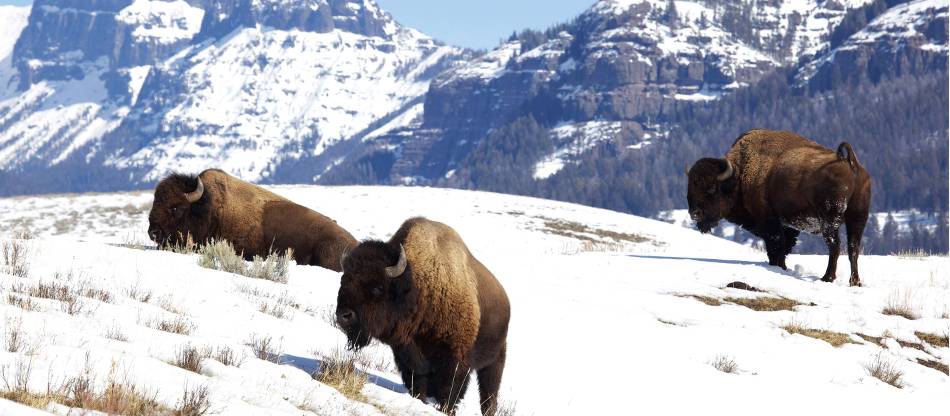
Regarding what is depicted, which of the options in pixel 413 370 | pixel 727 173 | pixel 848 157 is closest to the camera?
pixel 413 370

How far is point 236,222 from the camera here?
1355cm

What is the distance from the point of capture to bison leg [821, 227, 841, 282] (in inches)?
554

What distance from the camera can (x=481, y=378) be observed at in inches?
A: 302

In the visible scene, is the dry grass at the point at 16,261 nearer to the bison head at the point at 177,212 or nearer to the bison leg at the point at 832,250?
the bison head at the point at 177,212

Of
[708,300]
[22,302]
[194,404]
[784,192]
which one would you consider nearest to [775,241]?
[784,192]

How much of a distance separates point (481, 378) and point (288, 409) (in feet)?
8.53

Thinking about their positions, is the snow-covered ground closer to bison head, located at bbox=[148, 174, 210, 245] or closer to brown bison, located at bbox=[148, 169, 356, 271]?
brown bison, located at bbox=[148, 169, 356, 271]

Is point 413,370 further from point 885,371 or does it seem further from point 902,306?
point 902,306

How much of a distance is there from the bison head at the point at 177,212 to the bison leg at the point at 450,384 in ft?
24.7

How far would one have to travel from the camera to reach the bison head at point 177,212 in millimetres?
13484

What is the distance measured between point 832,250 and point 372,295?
31.8 ft

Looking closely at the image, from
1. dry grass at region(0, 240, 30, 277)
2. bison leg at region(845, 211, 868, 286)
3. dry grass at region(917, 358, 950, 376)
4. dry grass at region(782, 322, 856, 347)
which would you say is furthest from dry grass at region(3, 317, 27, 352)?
bison leg at region(845, 211, 868, 286)

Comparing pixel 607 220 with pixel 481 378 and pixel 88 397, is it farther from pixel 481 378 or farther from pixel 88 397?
pixel 88 397

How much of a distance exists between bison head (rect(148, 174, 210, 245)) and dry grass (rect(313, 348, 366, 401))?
7.33 meters
